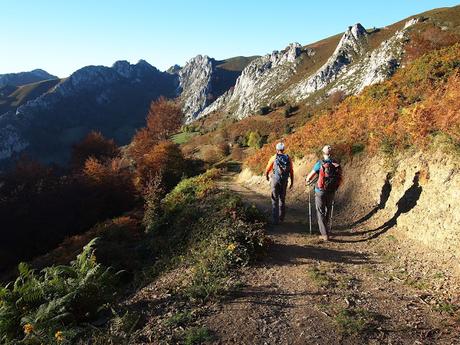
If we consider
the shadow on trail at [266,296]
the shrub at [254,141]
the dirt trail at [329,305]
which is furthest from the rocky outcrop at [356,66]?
the shadow on trail at [266,296]

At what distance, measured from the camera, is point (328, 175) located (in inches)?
413

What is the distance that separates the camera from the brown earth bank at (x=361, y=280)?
5.95m

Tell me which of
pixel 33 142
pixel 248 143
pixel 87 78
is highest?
pixel 87 78

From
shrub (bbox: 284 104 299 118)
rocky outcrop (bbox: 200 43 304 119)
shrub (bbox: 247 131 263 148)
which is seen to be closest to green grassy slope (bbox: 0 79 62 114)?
rocky outcrop (bbox: 200 43 304 119)

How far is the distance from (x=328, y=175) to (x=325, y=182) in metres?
0.21

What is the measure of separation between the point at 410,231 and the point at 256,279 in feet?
16.1

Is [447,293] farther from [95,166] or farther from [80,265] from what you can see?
[95,166]

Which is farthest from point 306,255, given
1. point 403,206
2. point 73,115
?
point 73,115

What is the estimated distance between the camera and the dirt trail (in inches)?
229

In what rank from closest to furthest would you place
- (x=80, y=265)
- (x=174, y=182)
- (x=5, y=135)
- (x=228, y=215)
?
1. (x=80, y=265)
2. (x=228, y=215)
3. (x=174, y=182)
4. (x=5, y=135)

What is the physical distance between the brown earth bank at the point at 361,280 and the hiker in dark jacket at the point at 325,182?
678mm

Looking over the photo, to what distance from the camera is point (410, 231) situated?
1028cm

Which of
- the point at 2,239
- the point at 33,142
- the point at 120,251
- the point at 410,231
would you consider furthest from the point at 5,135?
the point at 410,231

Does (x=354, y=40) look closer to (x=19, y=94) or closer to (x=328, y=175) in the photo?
(x=328, y=175)
